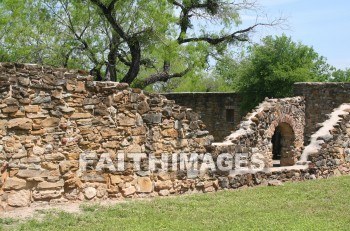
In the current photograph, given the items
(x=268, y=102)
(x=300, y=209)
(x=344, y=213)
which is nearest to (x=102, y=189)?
(x=300, y=209)

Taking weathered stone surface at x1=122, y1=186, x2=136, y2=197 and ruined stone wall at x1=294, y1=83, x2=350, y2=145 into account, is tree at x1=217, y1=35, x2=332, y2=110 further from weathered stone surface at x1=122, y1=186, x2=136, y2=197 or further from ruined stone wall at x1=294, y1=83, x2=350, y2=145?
weathered stone surface at x1=122, y1=186, x2=136, y2=197

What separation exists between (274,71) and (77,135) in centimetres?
1381

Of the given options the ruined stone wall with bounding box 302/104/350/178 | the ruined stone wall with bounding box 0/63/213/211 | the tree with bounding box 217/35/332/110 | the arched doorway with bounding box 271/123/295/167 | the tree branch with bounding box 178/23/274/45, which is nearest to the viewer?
the ruined stone wall with bounding box 0/63/213/211

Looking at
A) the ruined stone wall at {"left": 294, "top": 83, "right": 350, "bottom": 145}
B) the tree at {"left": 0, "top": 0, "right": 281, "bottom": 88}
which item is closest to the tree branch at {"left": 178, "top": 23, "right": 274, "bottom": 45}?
the tree at {"left": 0, "top": 0, "right": 281, "bottom": 88}

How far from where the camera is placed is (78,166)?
866 centimetres

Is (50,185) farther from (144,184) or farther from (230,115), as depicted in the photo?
(230,115)

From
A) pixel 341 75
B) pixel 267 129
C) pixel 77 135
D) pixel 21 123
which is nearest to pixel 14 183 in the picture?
pixel 21 123

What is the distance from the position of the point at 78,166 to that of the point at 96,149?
43 cm

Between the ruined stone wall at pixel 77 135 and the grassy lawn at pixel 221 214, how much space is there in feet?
2.03

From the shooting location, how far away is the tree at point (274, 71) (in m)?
21.2

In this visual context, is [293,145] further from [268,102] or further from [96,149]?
[96,149]

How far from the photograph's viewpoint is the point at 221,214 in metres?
7.99

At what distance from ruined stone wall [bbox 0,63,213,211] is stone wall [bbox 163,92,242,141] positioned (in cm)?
1164

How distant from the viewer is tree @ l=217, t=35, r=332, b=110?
21.2 meters
